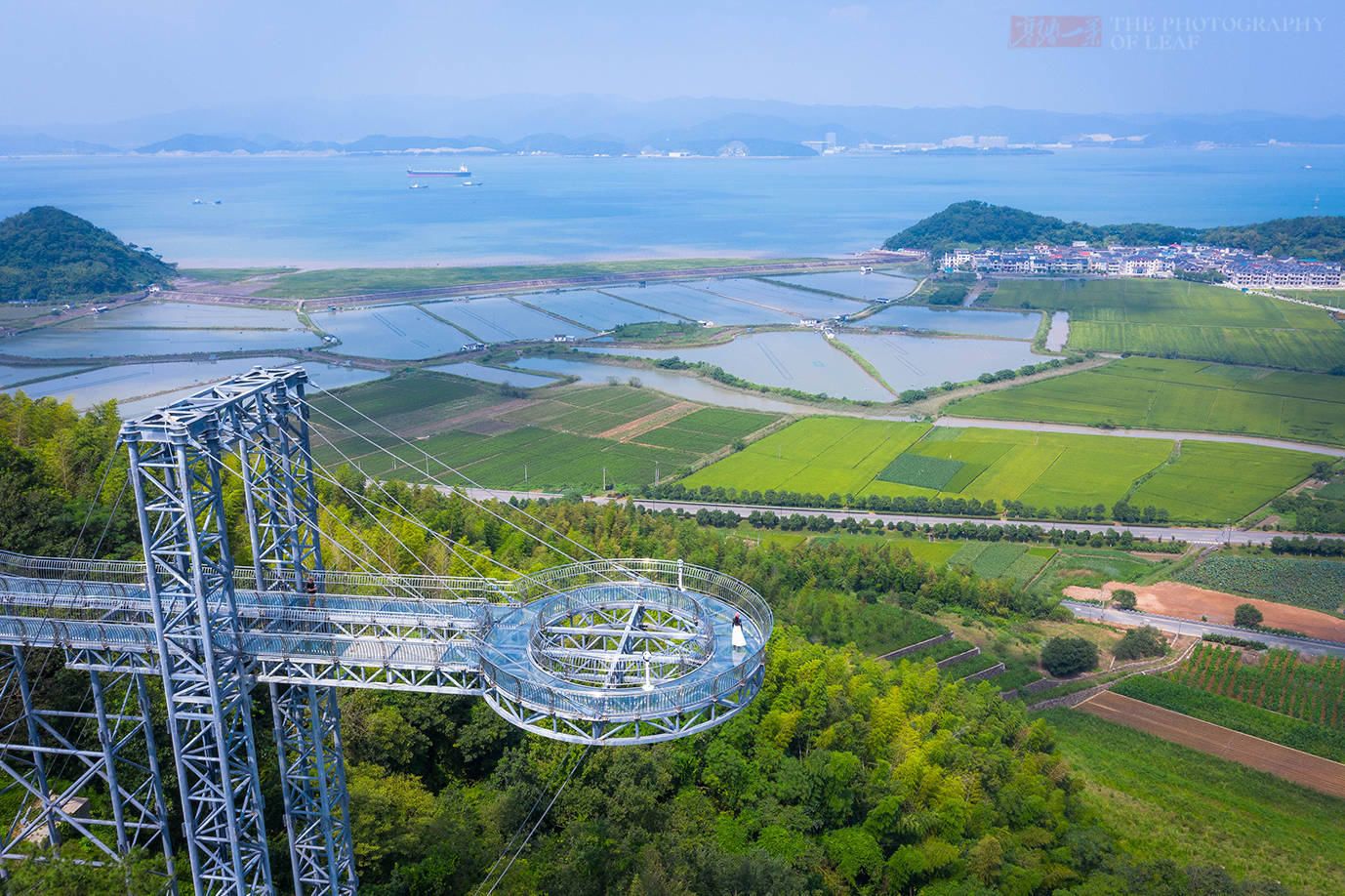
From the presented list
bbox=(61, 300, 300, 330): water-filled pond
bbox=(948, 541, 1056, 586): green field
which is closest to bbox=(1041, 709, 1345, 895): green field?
bbox=(948, 541, 1056, 586): green field

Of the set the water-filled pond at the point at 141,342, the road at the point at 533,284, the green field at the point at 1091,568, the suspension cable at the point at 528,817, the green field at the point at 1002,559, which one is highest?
the road at the point at 533,284

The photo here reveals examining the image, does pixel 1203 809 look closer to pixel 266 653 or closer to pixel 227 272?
pixel 266 653

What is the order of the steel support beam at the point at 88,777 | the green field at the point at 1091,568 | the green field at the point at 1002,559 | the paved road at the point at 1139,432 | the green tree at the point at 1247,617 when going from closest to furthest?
the steel support beam at the point at 88,777 < the green tree at the point at 1247,617 < the green field at the point at 1091,568 < the green field at the point at 1002,559 < the paved road at the point at 1139,432

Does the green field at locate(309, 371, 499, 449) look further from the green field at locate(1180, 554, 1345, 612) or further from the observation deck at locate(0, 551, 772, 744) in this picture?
the green field at locate(1180, 554, 1345, 612)

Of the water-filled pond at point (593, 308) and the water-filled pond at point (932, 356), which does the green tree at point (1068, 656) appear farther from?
the water-filled pond at point (593, 308)

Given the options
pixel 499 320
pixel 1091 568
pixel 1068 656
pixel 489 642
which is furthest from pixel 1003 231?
pixel 489 642

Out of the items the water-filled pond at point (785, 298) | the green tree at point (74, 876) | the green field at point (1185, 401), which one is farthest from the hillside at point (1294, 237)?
the green tree at point (74, 876)

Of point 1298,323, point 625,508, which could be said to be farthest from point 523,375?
point 1298,323
